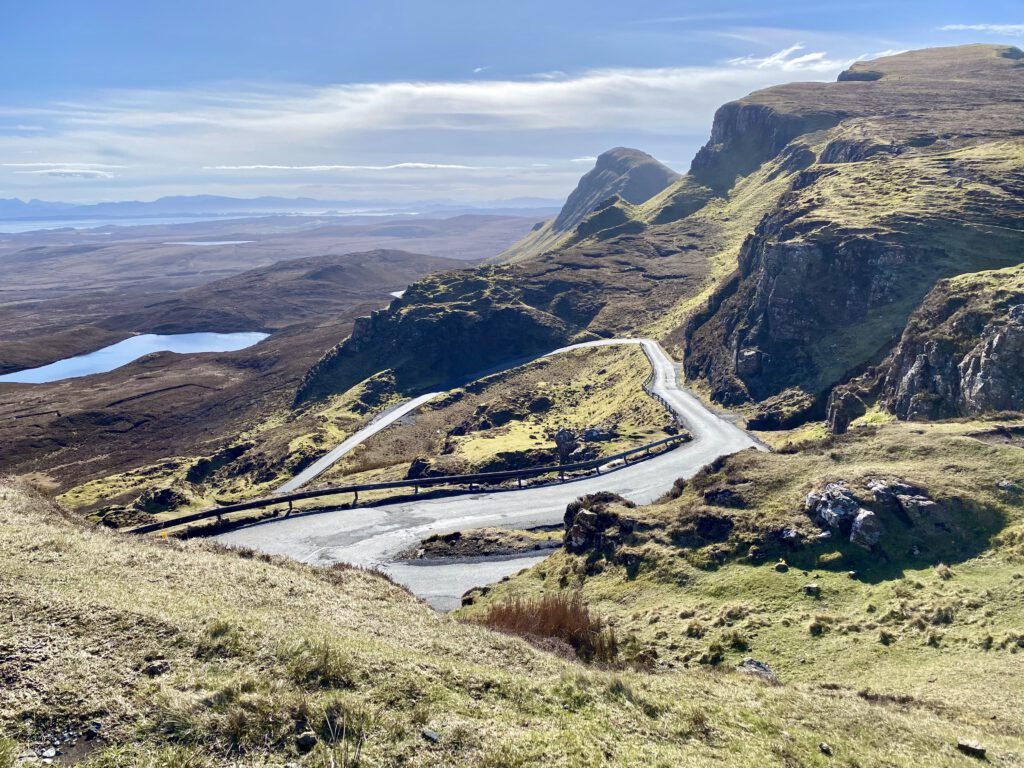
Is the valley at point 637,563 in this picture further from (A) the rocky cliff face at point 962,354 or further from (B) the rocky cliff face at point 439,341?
(B) the rocky cliff face at point 439,341

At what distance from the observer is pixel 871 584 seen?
106 ft

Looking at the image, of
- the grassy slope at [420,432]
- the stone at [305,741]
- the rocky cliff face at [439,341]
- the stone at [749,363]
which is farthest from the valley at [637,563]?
the rocky cliff face at [439,341]

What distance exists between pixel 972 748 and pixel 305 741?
61.3 ft

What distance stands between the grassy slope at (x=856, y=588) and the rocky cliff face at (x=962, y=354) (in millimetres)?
11389

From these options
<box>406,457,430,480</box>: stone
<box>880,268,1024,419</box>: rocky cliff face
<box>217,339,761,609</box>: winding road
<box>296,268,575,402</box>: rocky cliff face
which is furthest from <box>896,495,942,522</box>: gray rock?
<box>296,268,575,402</box>: rocky cliff face

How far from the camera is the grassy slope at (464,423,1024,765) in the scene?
81.1ft

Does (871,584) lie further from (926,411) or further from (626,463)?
(626,463)

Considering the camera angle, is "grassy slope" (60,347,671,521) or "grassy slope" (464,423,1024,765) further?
"grassy slope" (60,347,671,521)

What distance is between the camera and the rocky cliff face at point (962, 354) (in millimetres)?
56000

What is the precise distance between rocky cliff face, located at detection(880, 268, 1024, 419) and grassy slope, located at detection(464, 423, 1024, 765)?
37.4 ft

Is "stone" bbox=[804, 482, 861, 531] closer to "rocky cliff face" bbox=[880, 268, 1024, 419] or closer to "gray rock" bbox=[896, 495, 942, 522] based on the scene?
"gray rock" bbox=[896, 495, 942, 522]

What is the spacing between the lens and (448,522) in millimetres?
63594

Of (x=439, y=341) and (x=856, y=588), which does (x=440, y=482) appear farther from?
(x=439, y=341)

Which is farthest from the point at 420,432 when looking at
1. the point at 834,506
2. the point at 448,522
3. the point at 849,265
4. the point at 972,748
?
the point at 972,748
